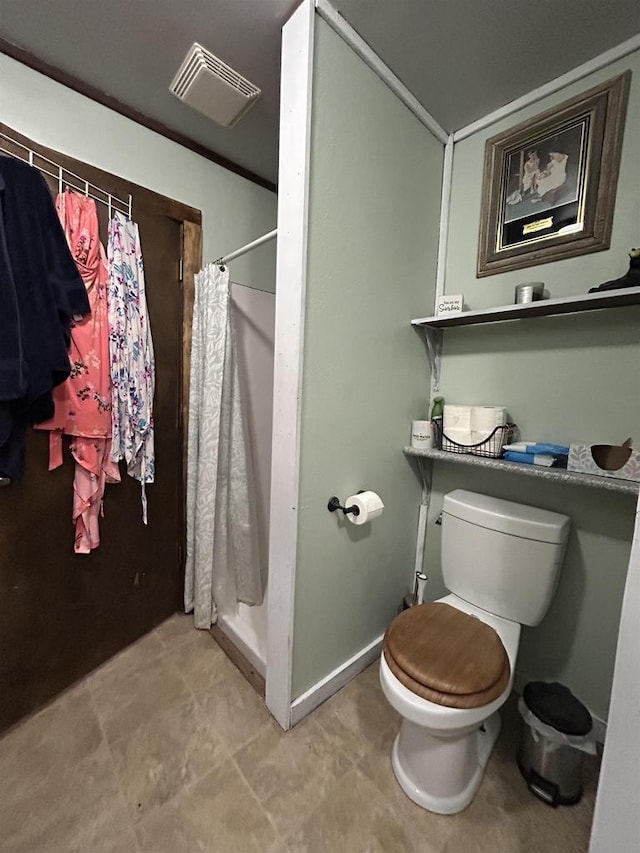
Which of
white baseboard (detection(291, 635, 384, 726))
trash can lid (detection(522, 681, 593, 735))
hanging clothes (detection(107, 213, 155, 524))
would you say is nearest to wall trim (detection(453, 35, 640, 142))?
hanging clothes (detection(107, 213, 155, 524))

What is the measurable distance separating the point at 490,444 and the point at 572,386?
37 centimetres

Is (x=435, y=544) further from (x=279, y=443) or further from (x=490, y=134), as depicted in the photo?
(x=490, y=134)

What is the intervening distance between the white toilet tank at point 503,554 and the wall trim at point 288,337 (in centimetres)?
67

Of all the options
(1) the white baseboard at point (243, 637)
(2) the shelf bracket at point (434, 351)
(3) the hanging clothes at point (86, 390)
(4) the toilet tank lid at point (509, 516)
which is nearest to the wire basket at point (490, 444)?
(4) the toilet tank lid at point (509, 516)

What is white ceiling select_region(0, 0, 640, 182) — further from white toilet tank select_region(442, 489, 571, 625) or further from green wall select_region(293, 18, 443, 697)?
white toilet tank select_region(442, 489, 571, 625)

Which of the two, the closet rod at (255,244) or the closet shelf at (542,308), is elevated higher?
the closet rod at (255,244)

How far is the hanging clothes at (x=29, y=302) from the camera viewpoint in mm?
984

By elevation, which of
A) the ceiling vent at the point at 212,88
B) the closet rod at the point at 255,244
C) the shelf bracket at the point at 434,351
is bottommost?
the shelf bracket at the point at 434,351

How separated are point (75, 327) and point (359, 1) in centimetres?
138

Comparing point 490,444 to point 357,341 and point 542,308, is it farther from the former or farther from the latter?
point 357,341

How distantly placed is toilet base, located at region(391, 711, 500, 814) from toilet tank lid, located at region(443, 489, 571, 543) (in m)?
0.64

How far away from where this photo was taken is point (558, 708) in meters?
1.08

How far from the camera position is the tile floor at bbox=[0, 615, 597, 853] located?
3.11 ft

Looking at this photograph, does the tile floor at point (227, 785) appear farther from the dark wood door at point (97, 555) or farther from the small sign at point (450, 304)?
the small sign at point (450, 304)
